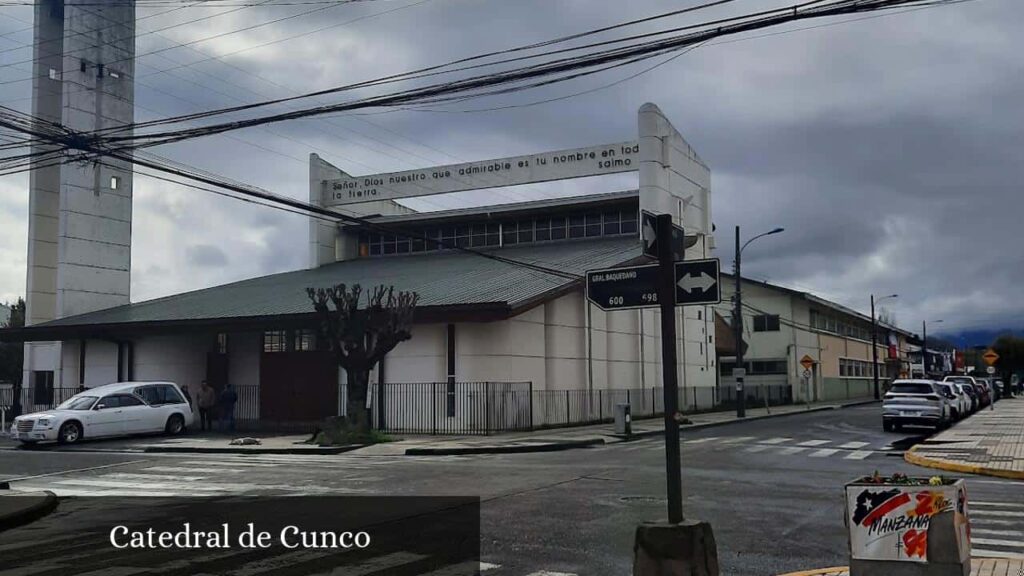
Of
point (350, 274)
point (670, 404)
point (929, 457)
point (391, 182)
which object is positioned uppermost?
point (391, 182)

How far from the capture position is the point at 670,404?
7.19 metres

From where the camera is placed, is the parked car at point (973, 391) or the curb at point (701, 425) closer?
the curb at point (701, 425)

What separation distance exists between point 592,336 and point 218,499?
1000 inches

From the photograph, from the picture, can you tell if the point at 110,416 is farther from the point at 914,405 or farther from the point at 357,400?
the point at 914,405

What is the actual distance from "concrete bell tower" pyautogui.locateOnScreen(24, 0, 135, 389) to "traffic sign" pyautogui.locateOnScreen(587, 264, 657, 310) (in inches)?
1473

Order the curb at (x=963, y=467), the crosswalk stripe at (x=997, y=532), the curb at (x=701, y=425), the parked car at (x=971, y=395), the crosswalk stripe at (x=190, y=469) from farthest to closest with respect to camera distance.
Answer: the parked car at (x=971, y=395) < the curb at (x=701, y=425) < the crosswalk stripe at (x=190, y=469) < the curb at (x=963, y=467) < the crosswalk stripe at (x=997, y=532)

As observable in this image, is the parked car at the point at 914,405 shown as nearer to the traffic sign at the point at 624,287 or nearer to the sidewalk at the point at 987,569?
the sidewalk at the point at 987,569

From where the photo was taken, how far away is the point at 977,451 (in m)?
21.4

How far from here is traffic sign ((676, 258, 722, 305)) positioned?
7387mm

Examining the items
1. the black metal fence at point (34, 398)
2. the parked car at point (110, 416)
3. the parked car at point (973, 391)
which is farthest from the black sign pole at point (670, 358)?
the parked car at point (973, 391)

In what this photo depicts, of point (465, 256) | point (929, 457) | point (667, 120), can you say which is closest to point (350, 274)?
point (465, 256)

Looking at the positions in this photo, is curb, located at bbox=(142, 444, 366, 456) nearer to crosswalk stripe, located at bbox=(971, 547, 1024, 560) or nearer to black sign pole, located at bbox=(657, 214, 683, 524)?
crosswalk stripe, located at bbox=(971, 547, 1024, 560)

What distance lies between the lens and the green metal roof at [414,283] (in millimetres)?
32781

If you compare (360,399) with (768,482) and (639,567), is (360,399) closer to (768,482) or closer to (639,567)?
(768,482)
